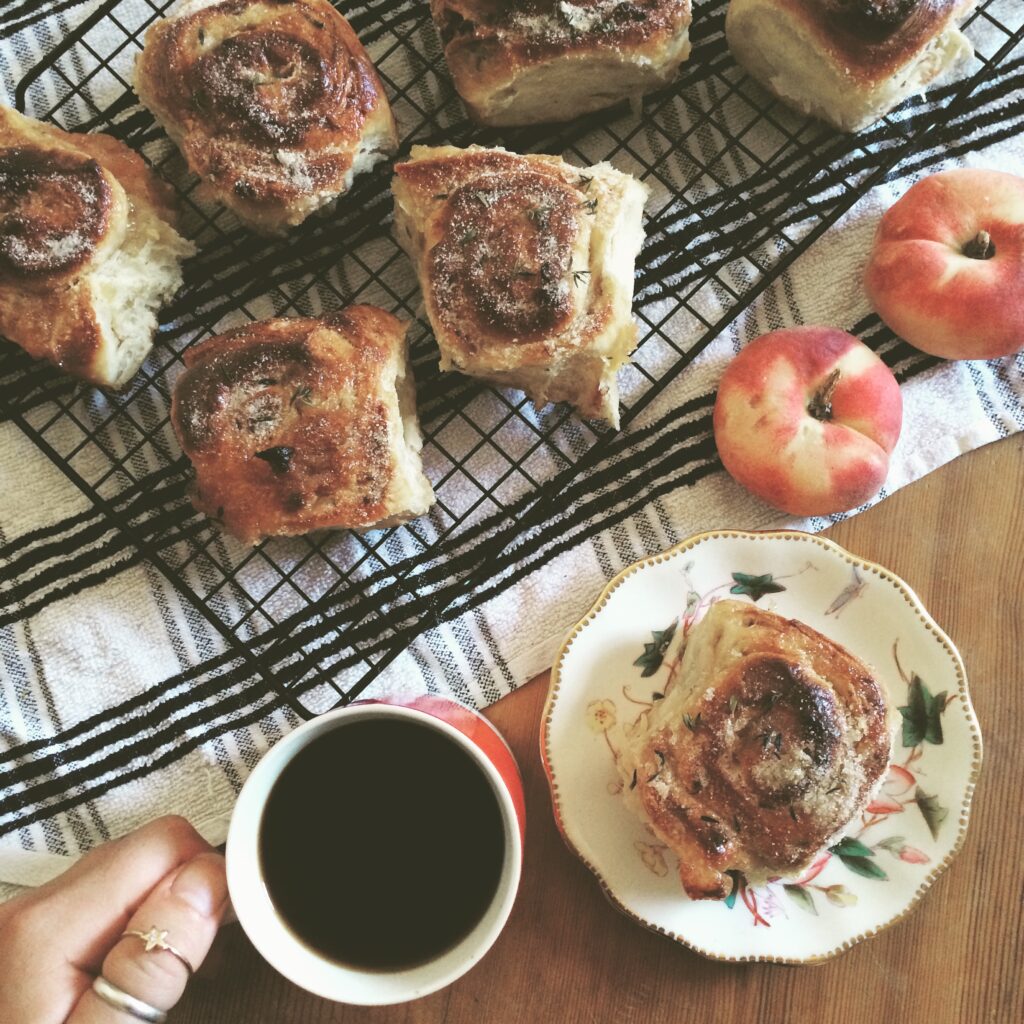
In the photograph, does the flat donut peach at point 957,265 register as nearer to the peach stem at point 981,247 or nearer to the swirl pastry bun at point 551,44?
the peach stem at point 981,247

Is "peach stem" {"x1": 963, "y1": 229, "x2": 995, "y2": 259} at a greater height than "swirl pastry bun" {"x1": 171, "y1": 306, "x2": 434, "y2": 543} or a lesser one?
lesser

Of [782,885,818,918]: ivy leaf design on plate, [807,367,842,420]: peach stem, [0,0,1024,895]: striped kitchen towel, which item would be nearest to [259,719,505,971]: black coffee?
[0,0,1024,895]: striped kitchen towel

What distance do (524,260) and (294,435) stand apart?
0.52 meters

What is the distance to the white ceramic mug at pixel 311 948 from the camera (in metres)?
1.57

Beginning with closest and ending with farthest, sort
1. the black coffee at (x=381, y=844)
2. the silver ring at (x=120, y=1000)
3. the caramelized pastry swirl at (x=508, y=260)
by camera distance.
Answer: the silver ring at (x=120, y=1000) < the black coffee at (x=381, y=844) < the caramelized pastry swirl at (x=508, y=260)

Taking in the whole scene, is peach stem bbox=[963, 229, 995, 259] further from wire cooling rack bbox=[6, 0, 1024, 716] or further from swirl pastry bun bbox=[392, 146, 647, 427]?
swirl pastry bun bbox=[392, 146, 647, 427]

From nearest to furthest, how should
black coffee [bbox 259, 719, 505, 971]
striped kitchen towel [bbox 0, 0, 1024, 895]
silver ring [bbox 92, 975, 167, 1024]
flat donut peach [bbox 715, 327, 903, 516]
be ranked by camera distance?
silver ring [bbox 92, 975, 167, 1024] → black coffee [bbox 259, 719, 505, 971] → flat donut peach [bbox 715, 327, 903, 516] → striped kitchen towel [bbox 0, 0, 1024, 895]

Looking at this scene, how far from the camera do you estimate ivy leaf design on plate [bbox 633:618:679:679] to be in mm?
1947

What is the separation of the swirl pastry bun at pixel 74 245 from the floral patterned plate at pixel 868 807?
3.47ft

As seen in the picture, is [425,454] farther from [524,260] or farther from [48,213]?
[48,213]

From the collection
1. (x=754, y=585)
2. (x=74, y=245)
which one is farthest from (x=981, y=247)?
(x=74, y=245)

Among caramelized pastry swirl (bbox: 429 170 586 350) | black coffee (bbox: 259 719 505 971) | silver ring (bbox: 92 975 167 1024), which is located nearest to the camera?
silver ring (bbox: 92 975 167 1024)

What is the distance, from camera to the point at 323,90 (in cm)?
188

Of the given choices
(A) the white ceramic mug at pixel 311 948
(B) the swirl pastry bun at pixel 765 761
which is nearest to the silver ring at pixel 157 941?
(A) the white ceramic mug at pixel 311 948
